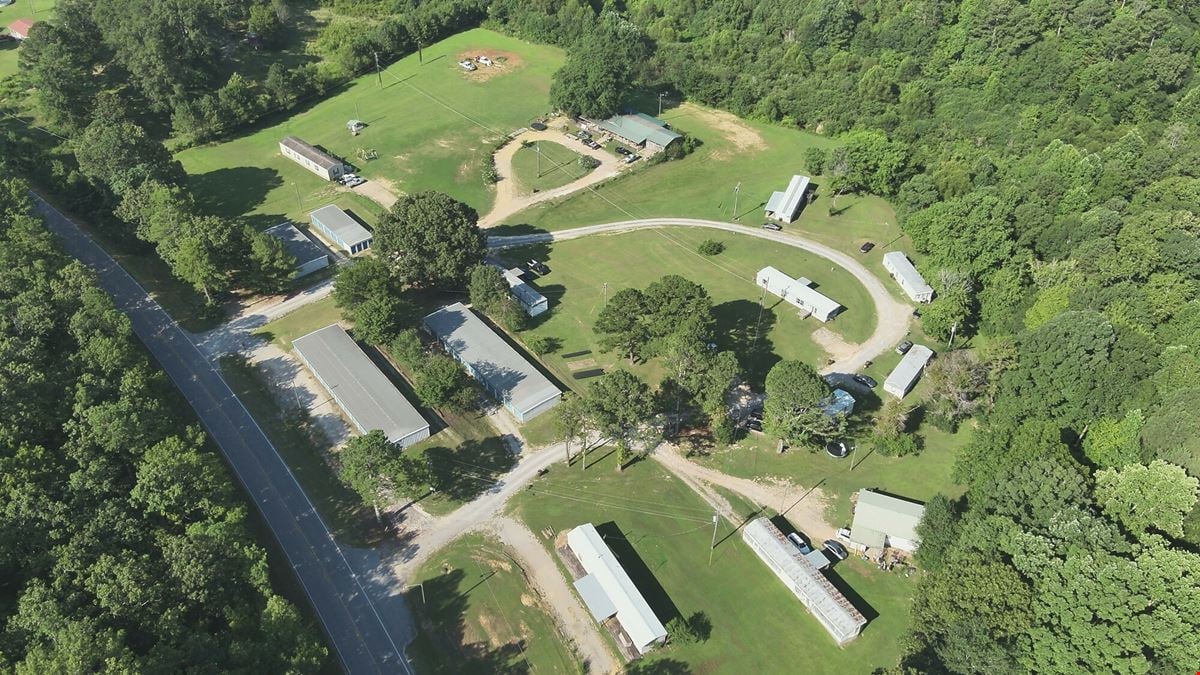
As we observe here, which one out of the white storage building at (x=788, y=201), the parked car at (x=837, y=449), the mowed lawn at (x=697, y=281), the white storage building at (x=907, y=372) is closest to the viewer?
the parked car at (x=837, y=449)

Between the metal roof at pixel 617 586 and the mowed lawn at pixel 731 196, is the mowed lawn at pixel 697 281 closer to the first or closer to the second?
the mowed lawn at pixel 731 196

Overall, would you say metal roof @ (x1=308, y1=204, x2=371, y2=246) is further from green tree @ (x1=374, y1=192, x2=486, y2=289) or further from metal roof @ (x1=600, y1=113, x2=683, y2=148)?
metal roof @ (x1=600, y1=113, x2=683, y2=148)

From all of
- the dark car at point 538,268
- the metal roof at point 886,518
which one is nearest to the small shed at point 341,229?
the dark car at point 538,268

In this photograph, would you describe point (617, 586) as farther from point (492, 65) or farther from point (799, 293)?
point (492, 65)

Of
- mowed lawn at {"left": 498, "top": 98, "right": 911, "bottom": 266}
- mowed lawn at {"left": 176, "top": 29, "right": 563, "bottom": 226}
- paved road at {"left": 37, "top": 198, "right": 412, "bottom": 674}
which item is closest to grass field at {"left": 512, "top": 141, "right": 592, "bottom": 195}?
mowed lawn at {"left": 498, "top": 98, "right": 911, "bottom": 266}

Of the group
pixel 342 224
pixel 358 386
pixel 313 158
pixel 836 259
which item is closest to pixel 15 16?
pixel 313 158
